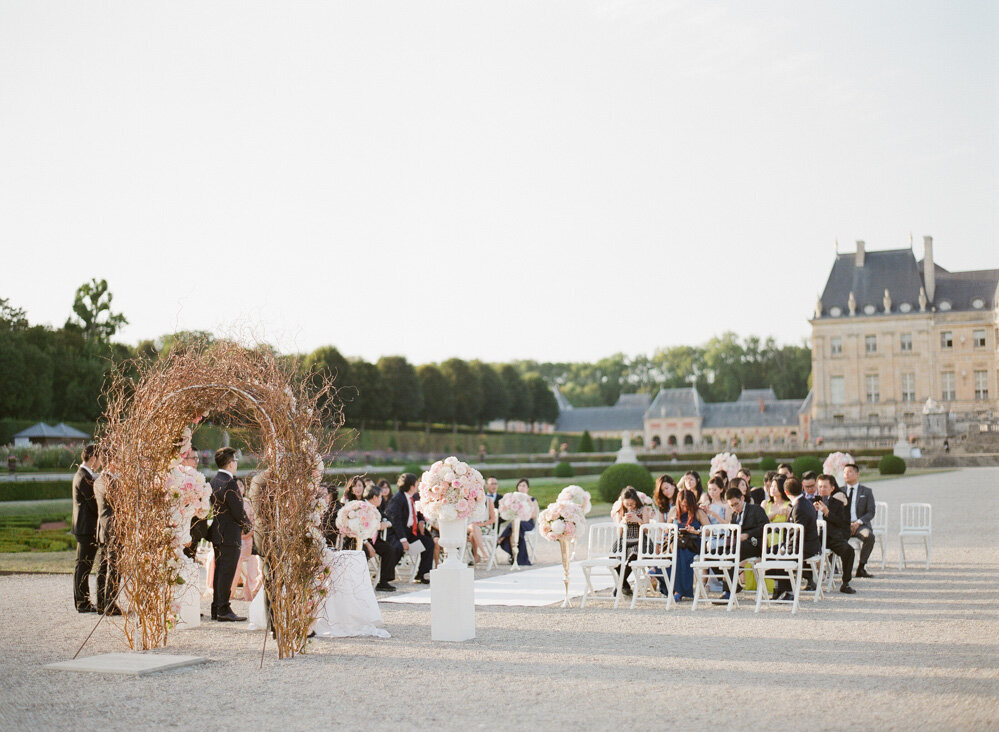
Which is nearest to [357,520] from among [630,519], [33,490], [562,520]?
[562,520]

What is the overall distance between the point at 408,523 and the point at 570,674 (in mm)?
6100

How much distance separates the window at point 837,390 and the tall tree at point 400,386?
28679 mm

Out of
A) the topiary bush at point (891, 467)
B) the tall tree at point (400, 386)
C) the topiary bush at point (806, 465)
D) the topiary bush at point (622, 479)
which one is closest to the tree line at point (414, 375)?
the tall tree at point (400, 386)

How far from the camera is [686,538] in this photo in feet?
33.5

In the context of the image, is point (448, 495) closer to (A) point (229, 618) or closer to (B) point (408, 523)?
(A) point (229, 618)

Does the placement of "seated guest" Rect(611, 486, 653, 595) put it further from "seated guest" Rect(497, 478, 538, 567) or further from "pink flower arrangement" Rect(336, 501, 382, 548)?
"seated guest" Rect(497, 478, 538, 567)

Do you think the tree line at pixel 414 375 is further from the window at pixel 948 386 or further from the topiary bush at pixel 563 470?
the window at pixel 948 386

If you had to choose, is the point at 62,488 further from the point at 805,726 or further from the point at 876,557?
the point at 805,726

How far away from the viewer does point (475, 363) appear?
7238cm

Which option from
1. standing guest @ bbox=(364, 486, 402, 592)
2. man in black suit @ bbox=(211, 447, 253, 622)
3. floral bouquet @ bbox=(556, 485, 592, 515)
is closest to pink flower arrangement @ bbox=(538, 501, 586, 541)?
floral bouquet @ bbox=(556, 485, 592, 515)

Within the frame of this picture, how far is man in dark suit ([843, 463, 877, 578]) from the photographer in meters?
11.9

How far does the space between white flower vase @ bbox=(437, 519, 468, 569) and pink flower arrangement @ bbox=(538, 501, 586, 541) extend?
2.05 meters

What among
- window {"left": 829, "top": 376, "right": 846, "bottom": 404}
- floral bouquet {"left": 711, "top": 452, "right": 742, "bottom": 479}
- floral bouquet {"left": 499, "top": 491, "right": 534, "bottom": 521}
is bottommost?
floral bouquet {"left": 499, "top": 491, "right": 534, "bottom": 521}

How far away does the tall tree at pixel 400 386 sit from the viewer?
59.8 m
